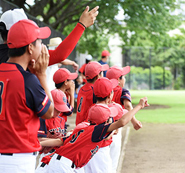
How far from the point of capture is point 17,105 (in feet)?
8.74

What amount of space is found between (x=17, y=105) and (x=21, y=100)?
0.04 m

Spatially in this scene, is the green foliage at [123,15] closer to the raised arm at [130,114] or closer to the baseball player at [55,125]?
the baseball player at [55,125]

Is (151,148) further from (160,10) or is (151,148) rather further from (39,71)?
(160,10)

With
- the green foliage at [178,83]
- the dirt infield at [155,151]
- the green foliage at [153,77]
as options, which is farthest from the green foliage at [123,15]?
the green foliage at [178,83]

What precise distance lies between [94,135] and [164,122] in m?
9.01

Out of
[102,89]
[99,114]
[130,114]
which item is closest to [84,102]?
[102,89]

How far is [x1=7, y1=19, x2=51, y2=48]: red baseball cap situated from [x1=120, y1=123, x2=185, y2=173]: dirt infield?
4162mm

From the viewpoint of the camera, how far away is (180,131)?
10.7 m

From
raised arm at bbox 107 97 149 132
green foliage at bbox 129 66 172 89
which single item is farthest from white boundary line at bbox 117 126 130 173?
green foliage at bbox 129 66 172 89

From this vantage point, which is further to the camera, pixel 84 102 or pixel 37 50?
pixel 84 102

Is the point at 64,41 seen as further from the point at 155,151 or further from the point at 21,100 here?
the point at 155,151

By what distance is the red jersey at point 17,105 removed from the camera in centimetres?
266

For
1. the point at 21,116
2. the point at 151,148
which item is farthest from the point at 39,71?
the point at 151,148

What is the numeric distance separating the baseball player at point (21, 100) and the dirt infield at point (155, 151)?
13.0ft
